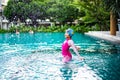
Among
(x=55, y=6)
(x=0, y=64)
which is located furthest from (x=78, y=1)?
(x=0, y=64)

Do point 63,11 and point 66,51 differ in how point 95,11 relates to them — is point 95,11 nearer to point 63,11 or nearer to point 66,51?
point 63,11

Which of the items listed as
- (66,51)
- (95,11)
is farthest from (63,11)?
(66,51)

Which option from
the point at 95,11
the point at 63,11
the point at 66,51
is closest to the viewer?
the point at 66,51

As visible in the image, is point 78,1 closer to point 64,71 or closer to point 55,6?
point 55,6

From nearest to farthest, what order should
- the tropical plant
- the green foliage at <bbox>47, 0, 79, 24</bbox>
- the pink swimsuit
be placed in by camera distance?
the pink swimsuit < the tropical plant < the green foliage at <bbox>47, 0, 79, 24</bbox>

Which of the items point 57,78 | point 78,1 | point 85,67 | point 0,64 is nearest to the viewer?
point 57,78

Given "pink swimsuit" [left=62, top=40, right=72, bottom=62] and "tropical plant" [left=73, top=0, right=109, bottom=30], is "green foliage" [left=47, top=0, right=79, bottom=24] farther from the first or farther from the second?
"pink swimsuit" [left=62, top=40, right=72, bottom=62]

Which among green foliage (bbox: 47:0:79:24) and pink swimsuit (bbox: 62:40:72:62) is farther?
green foliage (bbox: 47:0:79:24)

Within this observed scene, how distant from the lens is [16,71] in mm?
11211

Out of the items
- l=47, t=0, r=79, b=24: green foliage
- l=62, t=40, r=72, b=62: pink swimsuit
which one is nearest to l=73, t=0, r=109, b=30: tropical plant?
l=47, t=0, r=79, b=24: green foliage

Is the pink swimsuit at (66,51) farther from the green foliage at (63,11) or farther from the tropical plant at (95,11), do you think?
the green foliage at (63,11)

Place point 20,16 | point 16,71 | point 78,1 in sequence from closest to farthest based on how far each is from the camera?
1. point 16,71
2. point 78,1
3. point 20,16

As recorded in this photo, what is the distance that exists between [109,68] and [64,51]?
2.45 metres

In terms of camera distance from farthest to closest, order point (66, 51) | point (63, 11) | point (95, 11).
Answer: point (63, 11) < point (95, 11) < point (66, 51)
